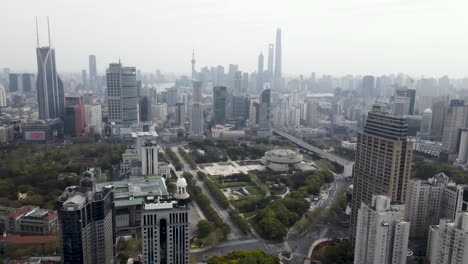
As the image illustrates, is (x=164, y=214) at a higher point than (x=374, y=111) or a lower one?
lower

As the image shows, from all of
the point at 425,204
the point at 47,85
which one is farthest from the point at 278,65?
the point at 425,204

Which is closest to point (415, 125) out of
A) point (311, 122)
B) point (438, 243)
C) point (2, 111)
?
point (311, 122)

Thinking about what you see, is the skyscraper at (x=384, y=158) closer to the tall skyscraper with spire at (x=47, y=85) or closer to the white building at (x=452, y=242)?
the white building at (x=452, y=242)

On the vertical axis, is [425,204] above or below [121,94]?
below

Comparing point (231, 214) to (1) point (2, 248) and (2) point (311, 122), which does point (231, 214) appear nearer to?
(1) point (2, 248)

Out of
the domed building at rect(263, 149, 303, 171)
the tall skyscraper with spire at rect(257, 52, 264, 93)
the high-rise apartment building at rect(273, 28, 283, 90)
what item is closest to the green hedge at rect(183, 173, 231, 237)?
the domed building at rect(263, 149, 303, 171)

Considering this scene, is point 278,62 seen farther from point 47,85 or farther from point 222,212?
point 222,212
